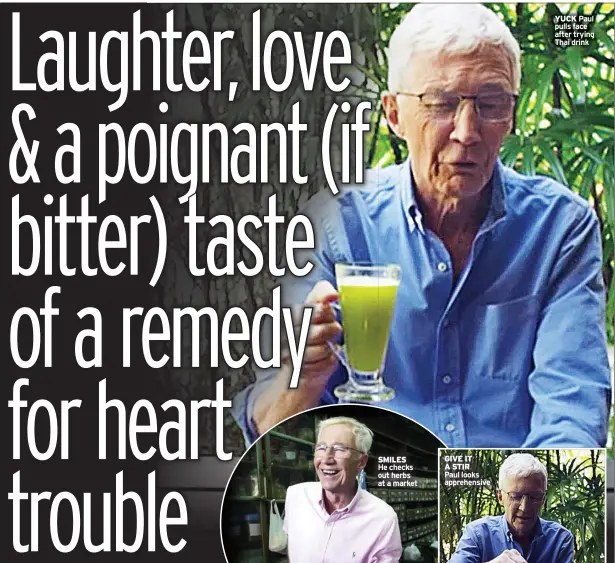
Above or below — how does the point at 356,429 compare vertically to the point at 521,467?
above

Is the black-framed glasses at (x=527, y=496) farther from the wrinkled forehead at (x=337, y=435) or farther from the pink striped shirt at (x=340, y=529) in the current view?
the wrinkled forehead at (x=337, y=435)

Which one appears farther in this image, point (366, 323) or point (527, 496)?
point (527, 496)

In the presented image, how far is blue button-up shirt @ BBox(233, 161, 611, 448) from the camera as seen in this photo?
3633mm

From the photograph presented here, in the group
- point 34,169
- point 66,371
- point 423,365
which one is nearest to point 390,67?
point 423,365

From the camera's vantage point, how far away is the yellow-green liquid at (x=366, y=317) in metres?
3.59

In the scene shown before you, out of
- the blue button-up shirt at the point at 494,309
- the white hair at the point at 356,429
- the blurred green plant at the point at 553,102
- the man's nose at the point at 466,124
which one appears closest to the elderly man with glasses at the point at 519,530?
the blue button-up shirt at the point at 494,309

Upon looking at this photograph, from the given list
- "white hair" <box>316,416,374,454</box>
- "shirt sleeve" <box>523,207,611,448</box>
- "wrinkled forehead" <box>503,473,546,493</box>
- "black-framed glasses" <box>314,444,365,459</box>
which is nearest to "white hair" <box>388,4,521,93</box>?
"shirt sleeve" <box>523,207,611,448</box>

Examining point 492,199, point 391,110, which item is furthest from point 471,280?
point 391,110

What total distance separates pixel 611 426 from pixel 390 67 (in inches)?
58.8

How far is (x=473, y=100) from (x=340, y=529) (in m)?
1.58

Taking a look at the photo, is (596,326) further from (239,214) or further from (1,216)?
(1,216)

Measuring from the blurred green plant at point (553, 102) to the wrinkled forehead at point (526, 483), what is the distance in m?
0.57
